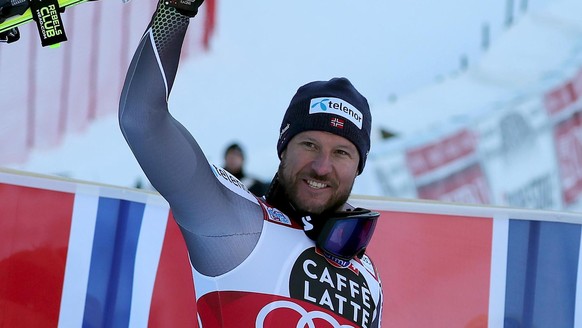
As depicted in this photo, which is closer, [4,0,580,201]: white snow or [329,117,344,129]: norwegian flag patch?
[329,117,344,129]: norwegian flag patch

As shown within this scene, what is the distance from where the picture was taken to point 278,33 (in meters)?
6.42

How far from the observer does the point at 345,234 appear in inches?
85.8

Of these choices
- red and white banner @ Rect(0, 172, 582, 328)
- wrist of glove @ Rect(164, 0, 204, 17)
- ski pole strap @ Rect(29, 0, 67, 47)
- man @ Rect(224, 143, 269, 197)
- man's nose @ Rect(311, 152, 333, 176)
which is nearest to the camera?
wrist of glove @ Rect(164, 0, 204, 17)

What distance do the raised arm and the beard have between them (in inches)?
5.1

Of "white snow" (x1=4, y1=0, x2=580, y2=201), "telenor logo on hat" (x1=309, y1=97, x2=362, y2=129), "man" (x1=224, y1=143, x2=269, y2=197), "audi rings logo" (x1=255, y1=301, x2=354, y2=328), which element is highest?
"white snow" (x1=4, y1=0, x2=580, y2=201)

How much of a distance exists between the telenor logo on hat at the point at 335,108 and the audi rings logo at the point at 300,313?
435mm

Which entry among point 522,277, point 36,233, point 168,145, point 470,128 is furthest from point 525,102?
point 168,145

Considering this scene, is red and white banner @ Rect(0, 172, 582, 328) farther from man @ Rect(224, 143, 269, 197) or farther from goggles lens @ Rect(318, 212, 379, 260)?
man @ Rect(224, 143, 269, 197)

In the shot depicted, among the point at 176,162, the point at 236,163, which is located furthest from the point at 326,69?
the point at 176,162

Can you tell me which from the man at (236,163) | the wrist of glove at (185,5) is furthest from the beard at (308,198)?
the man at (236,163)

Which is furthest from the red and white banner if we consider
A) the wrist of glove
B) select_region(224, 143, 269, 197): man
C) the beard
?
select_region(224, 143, 269, 197): man

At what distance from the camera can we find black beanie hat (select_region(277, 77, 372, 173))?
86.0 inches

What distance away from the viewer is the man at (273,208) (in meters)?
1.83

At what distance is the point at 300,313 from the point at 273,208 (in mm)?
255
